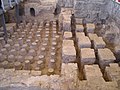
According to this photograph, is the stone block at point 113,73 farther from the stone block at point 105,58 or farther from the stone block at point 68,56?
the stone block at point 68,56

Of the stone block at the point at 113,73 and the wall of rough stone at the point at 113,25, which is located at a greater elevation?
the wall of rough stone at the point at 113,25

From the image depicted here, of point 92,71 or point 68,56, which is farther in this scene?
point 68,56

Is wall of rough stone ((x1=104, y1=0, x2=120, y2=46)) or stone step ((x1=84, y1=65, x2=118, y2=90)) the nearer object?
stone step ((x1=84, y1=65, x2=118, y2=90))

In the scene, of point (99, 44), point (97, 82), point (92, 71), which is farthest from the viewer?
point (99, 44)

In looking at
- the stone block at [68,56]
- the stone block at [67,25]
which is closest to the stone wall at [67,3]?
the stone block at [67,25]

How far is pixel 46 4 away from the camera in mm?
7496

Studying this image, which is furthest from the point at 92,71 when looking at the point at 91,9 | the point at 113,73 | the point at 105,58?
the point at 91,9

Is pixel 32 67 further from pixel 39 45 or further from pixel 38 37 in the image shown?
pixel 38 37

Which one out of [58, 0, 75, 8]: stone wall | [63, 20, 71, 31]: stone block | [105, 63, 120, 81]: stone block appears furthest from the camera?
[58, 0, 75, 8]: stone wall

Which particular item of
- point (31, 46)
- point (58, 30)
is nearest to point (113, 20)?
point (58, 30)

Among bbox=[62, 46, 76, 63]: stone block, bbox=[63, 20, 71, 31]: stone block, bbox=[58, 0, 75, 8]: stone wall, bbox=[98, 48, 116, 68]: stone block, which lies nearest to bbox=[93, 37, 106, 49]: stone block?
bbox=[98, 48, 116, 68]: stone block

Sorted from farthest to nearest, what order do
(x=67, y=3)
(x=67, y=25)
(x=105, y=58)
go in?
(x=67, y=3), (x=67, y=25), (x=105, y=58)

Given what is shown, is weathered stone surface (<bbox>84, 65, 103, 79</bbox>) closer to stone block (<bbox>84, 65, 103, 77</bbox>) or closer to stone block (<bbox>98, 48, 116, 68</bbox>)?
stone block (<bbox>84, 65, 103, 77</bbox>)

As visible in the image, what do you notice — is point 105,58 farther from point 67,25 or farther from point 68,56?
point 67,25
